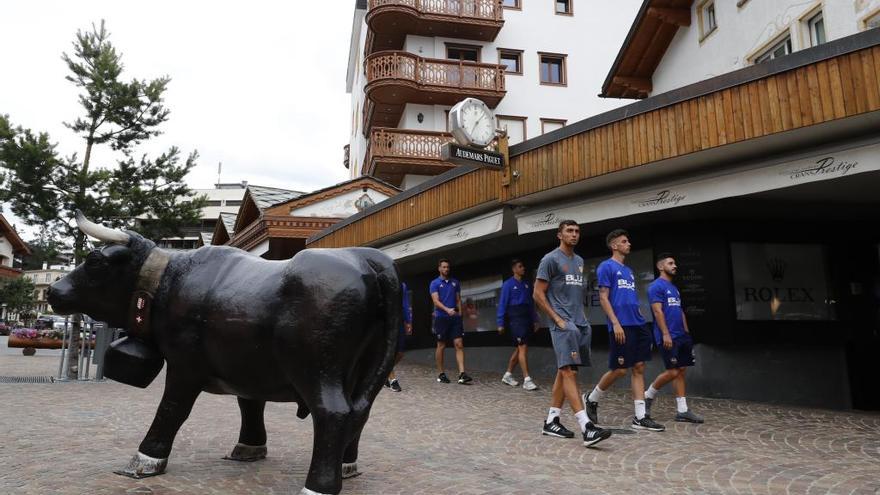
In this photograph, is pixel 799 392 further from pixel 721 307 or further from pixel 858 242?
pixel 858 242

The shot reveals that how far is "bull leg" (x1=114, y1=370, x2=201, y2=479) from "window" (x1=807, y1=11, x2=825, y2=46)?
12705 millimetres

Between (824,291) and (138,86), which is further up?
(138,86)

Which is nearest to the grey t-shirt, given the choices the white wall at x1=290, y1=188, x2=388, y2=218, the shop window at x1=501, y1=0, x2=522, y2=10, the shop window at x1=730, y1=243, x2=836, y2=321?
the shop window at x1=730, y1=243, x2=836, y2=321

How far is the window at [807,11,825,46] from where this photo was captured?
11.5 m

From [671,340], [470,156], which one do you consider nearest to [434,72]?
[470,156]

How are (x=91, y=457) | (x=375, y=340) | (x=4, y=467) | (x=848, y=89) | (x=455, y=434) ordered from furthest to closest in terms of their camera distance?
(x=848, y=89), (x=455, y=434), (x=91, y=457), (x=4, y=467), (x=375, y=340)

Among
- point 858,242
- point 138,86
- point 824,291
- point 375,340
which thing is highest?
point 138,86

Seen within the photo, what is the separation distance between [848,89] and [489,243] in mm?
7776

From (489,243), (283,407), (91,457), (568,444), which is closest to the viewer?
(91,457)

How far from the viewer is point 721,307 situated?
9383 millimetres

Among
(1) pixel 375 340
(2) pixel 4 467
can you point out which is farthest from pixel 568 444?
(2) pixel 4 467

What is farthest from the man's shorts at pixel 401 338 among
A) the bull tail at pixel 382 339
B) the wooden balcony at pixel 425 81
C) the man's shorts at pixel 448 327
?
the wooden balcony at pixel 425 81

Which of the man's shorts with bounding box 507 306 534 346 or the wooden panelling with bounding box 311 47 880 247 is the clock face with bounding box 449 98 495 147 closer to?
the wooden panelling with bounding box 311 47 880 247

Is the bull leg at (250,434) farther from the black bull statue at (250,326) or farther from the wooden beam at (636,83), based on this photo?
the wooden beam at (636,83)
